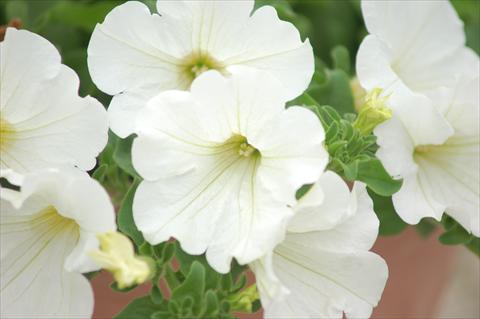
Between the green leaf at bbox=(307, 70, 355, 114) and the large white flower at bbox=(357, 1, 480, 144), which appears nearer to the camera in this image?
the large white flower at bbox=(357, 1, 480, 144)

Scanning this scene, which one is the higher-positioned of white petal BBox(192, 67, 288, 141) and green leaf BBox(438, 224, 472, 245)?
white petal BBox(192, 67, 288, 141)

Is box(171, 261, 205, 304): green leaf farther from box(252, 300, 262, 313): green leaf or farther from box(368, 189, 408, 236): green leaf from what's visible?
box(368, 189, 408, 236): green leaf

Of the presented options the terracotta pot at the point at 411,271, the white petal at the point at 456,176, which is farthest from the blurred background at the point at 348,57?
the white petal at the point at 456,176

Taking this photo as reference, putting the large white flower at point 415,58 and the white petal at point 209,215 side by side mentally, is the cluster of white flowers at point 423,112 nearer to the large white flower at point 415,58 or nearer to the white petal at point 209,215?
the large white flower at point 415,58

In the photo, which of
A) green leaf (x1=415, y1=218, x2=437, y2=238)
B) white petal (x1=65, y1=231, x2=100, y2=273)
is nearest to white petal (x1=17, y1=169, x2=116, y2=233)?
white petal (x1=65, y1=231, x2=100, y2=273)

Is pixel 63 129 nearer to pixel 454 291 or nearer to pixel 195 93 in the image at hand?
pixel 195 93

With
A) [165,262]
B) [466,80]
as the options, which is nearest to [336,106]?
[466,80]

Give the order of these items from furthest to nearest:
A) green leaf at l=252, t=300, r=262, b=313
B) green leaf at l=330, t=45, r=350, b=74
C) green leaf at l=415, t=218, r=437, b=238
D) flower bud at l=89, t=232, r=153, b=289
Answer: green leaf at l=415, t=218, r=437, b=238
green leaf at l=330, t=45, r=350, b=74
green leaf at l=252, t=300, r=262, b=313
flower bud at l=89, t=232, r=153, b=289
